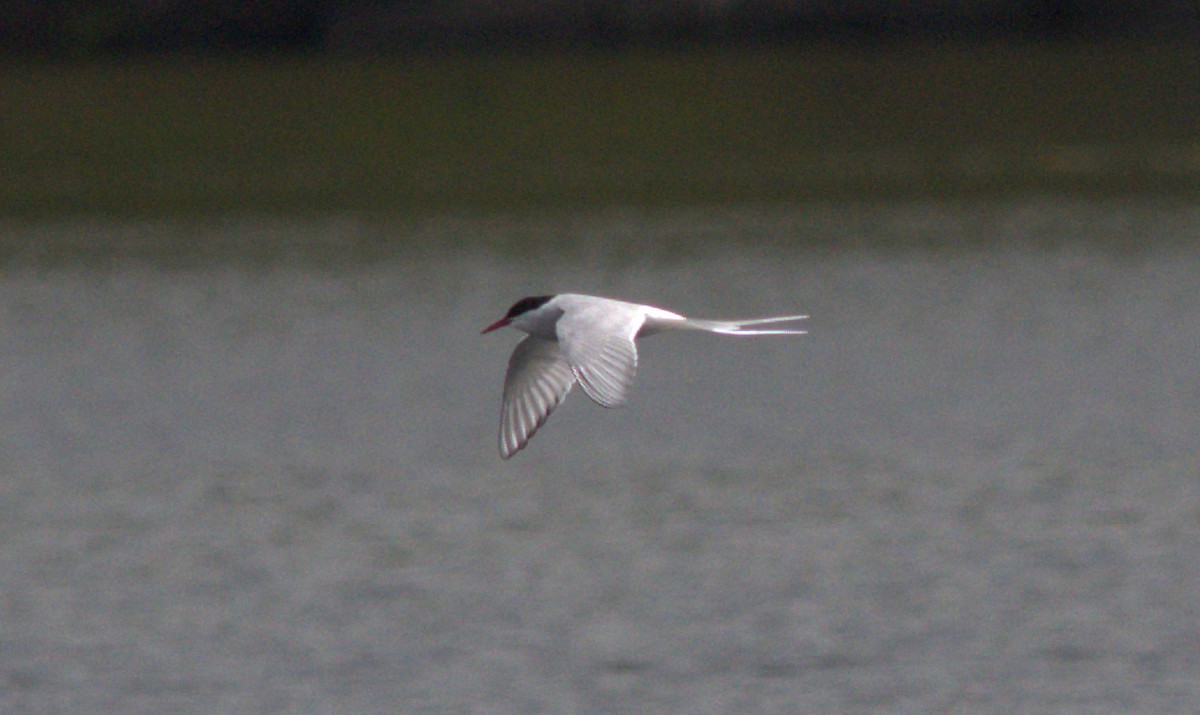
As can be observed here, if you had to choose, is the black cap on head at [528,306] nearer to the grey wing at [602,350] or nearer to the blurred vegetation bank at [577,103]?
the grey wing at [602,350]

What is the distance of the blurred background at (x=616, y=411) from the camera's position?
35.8ft

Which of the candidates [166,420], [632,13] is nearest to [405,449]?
[166,420]

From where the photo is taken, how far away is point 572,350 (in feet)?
20.3

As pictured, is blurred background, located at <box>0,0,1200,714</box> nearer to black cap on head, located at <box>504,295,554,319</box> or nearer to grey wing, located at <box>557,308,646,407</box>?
black cap on head, located at <box>504,295,554,319</box>

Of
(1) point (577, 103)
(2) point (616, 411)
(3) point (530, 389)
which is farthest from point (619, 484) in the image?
(1) point (577, 103)

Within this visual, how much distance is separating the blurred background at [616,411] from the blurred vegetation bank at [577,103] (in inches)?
7.0

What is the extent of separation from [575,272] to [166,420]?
603 cm

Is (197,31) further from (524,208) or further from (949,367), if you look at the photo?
(949,367)

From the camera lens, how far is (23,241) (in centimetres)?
2506

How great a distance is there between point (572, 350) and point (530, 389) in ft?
3.02

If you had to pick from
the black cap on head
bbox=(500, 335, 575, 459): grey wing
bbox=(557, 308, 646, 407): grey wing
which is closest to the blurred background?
bbox=(500, 335, 575, 459): grey wing

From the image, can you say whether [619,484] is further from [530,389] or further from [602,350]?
[602,350]

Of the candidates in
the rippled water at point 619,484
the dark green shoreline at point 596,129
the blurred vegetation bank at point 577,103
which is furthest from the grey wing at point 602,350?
the blurred vegetation bank at point 577,103

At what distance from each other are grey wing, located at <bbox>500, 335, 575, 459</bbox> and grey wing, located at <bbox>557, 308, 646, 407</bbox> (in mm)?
435
